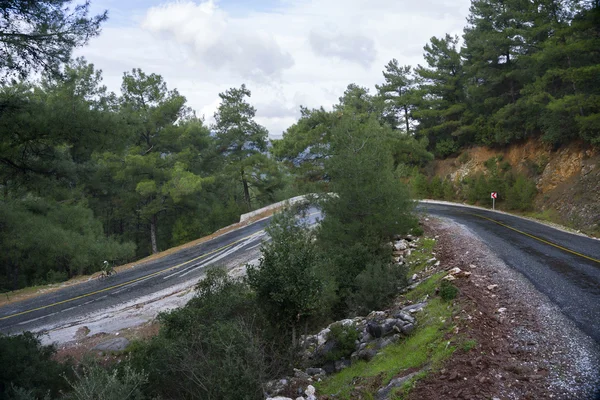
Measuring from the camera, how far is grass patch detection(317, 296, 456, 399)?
288 inches

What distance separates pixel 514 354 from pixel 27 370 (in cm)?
1034

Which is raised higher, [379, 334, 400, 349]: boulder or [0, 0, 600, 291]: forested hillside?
[0, 0, 600, 291]: forested hillside

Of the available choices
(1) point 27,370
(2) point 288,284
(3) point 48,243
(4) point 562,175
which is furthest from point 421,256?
(3) point 48,243

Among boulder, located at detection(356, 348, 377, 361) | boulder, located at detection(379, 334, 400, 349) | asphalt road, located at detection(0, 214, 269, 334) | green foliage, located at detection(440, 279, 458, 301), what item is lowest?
boulder, located at detection(356, 348, 377, 361)

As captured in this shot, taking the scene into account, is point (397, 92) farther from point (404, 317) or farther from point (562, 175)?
point (404, 317)

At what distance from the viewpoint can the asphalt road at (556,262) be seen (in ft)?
27.5

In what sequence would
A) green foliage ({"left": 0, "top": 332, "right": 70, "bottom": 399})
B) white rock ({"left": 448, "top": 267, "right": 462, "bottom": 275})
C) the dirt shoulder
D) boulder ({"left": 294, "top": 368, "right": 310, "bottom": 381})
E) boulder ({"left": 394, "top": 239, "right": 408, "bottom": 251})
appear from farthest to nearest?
1. boulder ({"left": 394, "top": 239, "right": 408, "bottom": 251})
2. white rock ({"left": 448, "top": 267, "right": 462, "bottom": 275})
3. green foliage ({"left": 0, "top": 332, "right": 70, "bottom": 399})
4. boulder ({"left": 294, "top": 368, "right": 310, "bottom": 381})
5. the dirt shoulder

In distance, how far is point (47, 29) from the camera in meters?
10.0

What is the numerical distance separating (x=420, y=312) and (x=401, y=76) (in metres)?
36.1

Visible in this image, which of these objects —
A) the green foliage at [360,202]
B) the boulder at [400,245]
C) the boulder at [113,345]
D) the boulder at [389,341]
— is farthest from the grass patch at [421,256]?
the boulder at [113,345]

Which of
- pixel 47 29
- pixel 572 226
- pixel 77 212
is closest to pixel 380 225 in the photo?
pixel 47 29

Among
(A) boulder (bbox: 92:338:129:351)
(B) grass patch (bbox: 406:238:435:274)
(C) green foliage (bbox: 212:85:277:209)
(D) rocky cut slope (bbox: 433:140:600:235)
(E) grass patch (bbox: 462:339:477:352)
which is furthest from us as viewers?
(C) green foliage (bbox: 212:85:277:209)

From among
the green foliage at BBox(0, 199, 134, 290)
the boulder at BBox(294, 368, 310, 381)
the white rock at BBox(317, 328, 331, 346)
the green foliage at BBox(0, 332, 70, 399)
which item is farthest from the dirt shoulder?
the green foliage at BBox(0, 199, 134, 290)

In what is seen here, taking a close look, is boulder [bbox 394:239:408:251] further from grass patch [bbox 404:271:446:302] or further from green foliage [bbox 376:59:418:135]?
green foliage [bbox 376:59:418:135]
